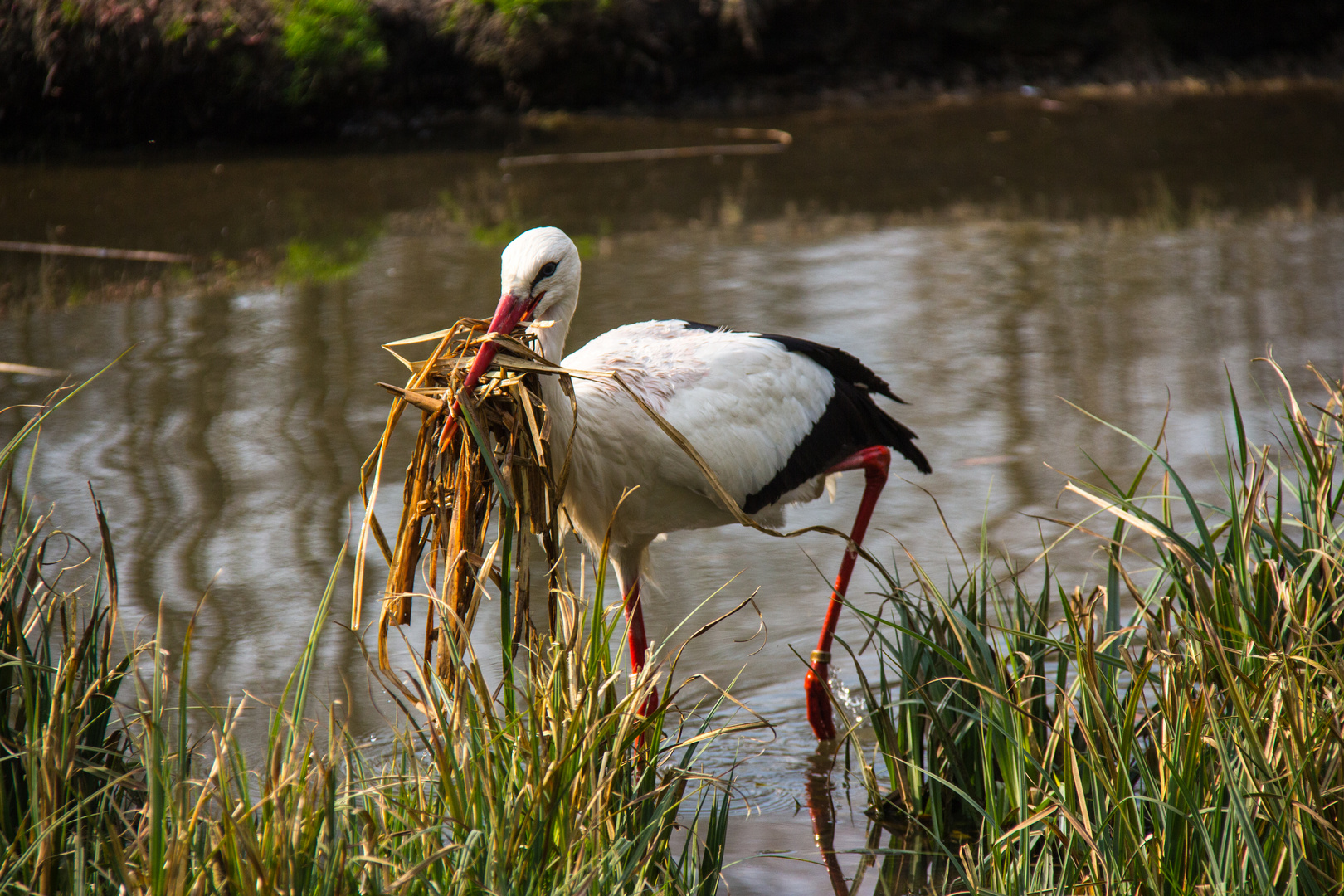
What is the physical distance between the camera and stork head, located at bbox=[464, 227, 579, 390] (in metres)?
2.81

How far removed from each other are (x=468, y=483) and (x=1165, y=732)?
1.38 meters

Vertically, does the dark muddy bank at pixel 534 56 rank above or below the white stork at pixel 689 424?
above

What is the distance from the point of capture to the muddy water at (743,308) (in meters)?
4.30

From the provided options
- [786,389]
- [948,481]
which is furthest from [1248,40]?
[786,389]

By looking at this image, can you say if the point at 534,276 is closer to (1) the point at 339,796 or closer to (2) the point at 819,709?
(1) the point at 339,796

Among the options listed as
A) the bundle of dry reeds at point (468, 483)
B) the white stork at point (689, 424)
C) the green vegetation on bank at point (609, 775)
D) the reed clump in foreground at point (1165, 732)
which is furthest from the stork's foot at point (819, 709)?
the bundle of dry reeds at point (468, 483)

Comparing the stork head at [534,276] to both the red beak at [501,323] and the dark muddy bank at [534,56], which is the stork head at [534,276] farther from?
the dark muddy bank at [534,56]

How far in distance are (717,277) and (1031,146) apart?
187 inches

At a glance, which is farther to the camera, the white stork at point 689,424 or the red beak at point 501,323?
the white stork at point 689,424

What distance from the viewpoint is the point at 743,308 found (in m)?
7.15

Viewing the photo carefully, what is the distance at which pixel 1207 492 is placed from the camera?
4754 mm

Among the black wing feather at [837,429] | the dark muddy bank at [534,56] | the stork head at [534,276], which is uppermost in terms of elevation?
the dark muddy bank at [534,56]

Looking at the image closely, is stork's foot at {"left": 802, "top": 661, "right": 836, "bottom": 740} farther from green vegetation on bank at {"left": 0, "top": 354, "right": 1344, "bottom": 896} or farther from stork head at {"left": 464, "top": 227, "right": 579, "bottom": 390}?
stork head at {"left": 464, "top": 227, "right": 579, "bottom": 390}

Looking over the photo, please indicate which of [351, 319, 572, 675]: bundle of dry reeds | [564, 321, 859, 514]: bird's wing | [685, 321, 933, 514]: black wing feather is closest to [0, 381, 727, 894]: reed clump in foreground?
[351, 319, 572, 675]: bundle of dry reeds
